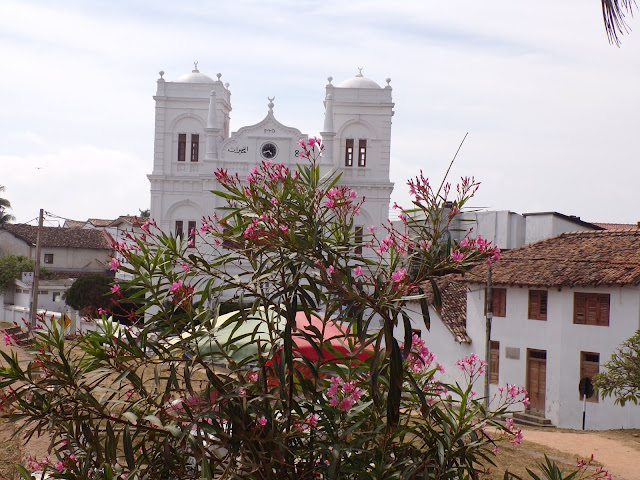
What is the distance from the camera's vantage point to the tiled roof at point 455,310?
25423 millimetres

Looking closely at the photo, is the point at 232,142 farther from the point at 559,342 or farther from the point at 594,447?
the point at 594,447

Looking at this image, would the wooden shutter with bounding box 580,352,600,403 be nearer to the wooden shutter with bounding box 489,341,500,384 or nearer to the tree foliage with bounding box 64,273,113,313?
the wooden shutter with bounding box 489,341,500,384

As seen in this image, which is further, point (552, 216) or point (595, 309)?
point (552, 216)

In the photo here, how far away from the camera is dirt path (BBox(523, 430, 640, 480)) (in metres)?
12.6

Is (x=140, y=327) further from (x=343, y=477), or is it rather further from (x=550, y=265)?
(x=550, y=265)

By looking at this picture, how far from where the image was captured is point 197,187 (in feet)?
130

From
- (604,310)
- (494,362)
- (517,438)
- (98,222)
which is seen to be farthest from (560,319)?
(98,222)

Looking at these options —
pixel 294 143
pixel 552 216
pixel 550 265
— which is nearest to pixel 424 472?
pixel 550 265

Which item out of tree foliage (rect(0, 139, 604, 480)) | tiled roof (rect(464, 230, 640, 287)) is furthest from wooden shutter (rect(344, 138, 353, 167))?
tree foliage (rect(0, 139, 604, 480))

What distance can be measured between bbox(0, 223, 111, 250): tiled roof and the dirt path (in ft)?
141

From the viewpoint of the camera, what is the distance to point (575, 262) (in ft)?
74.1

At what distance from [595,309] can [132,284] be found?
18.5m

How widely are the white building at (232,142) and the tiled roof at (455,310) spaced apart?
10591mm

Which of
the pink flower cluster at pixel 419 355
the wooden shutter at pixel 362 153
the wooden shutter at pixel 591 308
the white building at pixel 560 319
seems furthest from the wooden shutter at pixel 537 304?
the pink flower cluster at pixel 419 355
